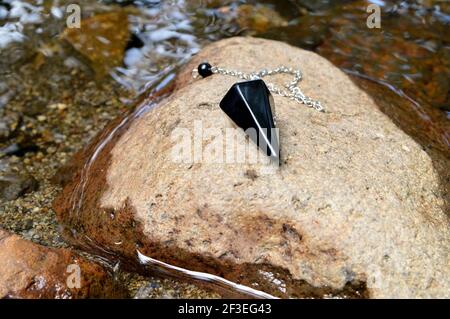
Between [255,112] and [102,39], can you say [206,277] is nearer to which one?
[255,112]

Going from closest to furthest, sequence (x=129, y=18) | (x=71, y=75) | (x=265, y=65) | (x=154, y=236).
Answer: (x=154, y=236) < (x=265, y=65) < (x=71, y=75) < (x=129, y=18)

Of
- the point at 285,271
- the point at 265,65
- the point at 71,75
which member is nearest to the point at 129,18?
the point at 71,75

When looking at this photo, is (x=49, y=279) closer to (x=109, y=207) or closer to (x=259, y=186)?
(x=109, y=207)

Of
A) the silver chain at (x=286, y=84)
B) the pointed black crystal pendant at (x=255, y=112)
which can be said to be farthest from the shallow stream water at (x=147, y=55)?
the pointed black crystal pendant at (x=255, y=112)

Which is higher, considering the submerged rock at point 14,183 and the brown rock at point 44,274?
the brown rock at point 44,274

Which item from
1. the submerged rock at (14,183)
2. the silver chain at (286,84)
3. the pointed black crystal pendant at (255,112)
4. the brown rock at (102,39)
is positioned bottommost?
the submerged rock at (14,183)

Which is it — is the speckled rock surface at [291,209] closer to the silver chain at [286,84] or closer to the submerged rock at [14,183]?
the silver chain at [286,84]
